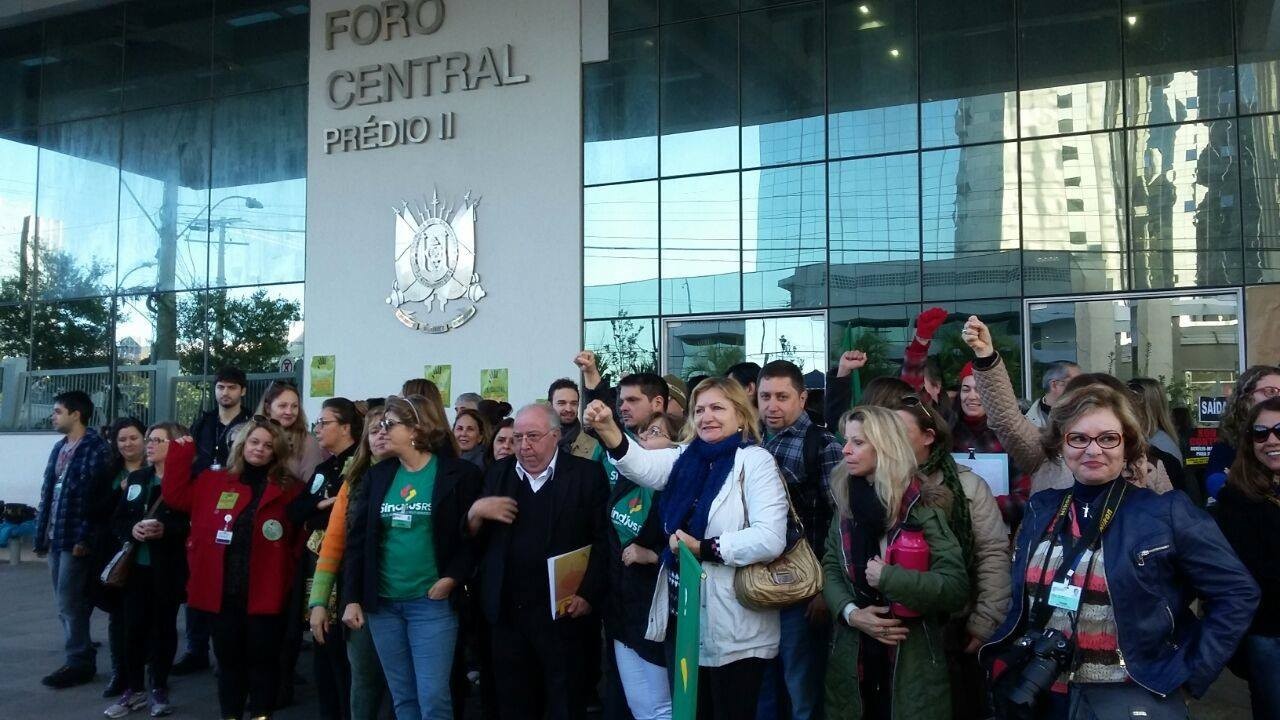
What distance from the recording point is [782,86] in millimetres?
11477

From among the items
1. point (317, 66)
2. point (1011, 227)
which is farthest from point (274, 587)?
point (317, 66)

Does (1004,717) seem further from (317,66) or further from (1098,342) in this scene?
(317,66)

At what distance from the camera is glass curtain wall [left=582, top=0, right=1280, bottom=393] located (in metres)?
9.72

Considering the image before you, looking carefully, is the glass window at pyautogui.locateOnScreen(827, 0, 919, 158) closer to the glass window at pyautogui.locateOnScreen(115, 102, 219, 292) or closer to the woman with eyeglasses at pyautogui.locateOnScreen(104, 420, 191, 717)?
the woman with eyeglasses at pyautogui.locateOnScreen(104, 420, 191, 717)

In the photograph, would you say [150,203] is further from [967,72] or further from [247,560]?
[967,72]

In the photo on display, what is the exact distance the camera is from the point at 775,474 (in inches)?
157

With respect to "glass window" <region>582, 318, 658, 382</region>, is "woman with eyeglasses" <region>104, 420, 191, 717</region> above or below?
below

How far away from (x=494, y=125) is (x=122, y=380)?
23.7 feet

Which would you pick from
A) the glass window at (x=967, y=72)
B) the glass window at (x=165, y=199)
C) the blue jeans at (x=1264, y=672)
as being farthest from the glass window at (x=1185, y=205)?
the glass window at (x=165, y=199)

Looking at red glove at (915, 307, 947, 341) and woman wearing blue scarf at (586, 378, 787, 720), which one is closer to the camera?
woman wearing blue scarf at (586, 378, 787, 720)

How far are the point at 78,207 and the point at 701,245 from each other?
10321mm

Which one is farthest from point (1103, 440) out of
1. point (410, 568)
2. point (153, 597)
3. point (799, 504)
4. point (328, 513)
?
point (153, 597)

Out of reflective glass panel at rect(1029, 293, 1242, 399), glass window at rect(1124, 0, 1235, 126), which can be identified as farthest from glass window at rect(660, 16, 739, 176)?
glass window at rect(1124, 0, 1235, 126)

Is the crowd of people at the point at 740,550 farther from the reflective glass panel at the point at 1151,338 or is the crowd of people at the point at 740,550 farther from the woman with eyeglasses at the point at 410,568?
the reflective glass panel at the point at 1151,338
